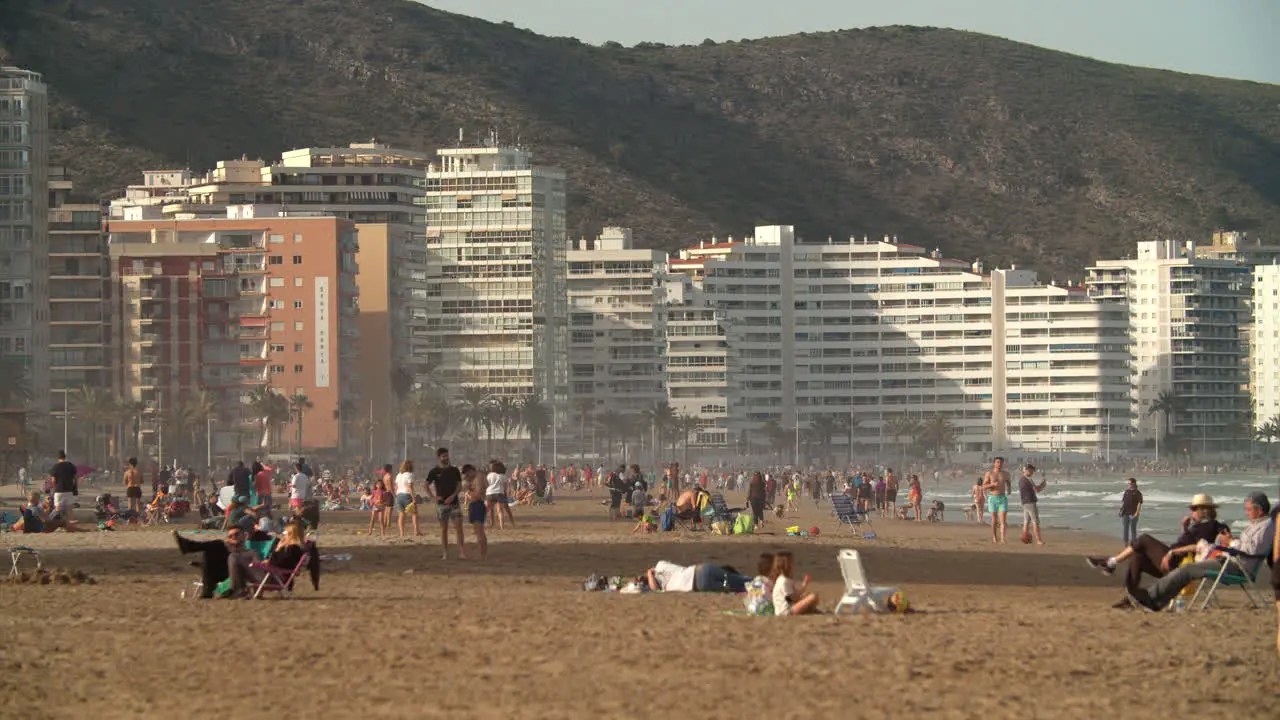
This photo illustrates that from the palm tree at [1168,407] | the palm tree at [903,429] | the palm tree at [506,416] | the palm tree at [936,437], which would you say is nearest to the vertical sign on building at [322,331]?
the palm tree at [506,416]

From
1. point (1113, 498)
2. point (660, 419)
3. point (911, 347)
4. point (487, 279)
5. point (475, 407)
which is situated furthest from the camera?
point (911, 347)

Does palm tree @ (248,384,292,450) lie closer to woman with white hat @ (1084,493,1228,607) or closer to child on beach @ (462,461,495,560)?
child on beach @ (462,461,495,560)

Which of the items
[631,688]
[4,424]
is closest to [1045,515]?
[4,424]

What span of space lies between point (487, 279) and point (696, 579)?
117700mm

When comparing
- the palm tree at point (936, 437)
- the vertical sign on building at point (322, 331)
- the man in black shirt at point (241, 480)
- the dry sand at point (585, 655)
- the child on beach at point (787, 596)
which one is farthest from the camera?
the palm tree at point (936, 437)

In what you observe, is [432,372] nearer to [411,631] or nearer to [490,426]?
[490,426]

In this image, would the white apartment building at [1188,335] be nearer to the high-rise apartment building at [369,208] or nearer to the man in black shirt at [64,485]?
the high-rise apartment building at [369,208]

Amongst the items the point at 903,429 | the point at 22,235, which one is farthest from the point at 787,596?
the point at 903,429

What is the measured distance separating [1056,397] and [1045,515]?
9631 centimetres

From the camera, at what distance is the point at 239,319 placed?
116 meters

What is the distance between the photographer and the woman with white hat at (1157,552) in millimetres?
18906

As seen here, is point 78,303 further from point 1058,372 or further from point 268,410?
point 1058,372

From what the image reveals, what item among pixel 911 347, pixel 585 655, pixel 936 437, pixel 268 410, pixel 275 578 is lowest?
pixel 585 655

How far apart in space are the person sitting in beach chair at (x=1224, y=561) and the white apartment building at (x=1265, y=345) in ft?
545
